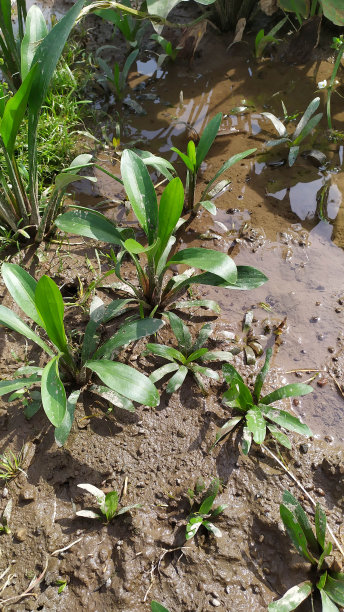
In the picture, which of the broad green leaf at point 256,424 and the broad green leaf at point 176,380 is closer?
the broad green leaf at point 256,424

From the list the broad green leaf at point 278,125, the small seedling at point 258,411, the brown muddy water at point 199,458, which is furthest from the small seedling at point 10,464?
the broad green leaf at point 278,125

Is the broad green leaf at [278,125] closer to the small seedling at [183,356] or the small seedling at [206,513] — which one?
the small seedling at [183,356]

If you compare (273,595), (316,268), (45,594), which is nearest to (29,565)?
(45,594)

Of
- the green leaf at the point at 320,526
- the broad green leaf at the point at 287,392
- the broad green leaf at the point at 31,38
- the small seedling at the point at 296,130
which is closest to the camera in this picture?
the green leaf at the point at 320,526

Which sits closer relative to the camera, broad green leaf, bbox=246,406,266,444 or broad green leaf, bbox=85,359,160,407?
broad green leaf, bbox=85,359,160,407

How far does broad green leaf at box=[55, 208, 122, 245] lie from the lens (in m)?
1.98

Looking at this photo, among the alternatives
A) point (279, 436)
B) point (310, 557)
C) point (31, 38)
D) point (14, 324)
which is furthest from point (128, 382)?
point (31, 38)

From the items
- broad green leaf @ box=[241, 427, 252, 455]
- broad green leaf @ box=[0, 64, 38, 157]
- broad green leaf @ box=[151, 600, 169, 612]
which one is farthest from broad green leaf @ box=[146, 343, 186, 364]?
broad green leaf @ box=[0, 64, 38, 157]

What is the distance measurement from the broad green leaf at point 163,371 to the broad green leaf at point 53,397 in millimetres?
455

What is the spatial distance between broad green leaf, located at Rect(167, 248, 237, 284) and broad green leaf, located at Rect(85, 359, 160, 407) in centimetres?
48

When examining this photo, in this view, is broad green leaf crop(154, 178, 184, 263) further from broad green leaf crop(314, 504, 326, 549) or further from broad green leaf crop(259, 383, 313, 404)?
broad green leaf crop(314, 504, 326, 549)

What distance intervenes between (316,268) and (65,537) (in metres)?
1.68

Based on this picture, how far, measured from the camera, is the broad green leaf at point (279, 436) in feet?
5.93

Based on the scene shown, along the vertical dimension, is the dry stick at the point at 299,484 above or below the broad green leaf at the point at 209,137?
below
